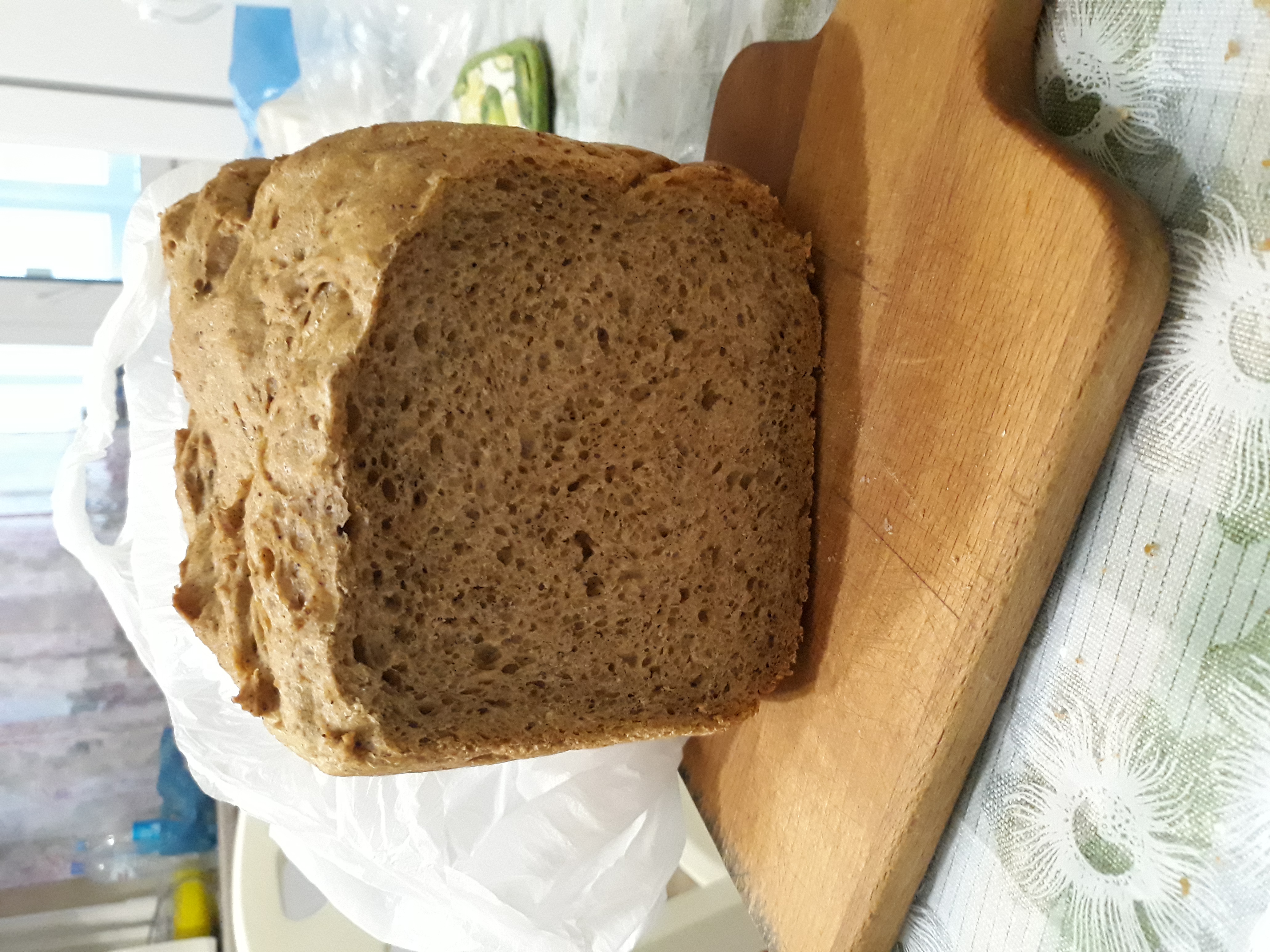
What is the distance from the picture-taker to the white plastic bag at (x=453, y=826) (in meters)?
1.16

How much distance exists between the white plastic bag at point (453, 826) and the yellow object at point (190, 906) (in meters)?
1.74

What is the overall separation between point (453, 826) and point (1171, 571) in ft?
2.92

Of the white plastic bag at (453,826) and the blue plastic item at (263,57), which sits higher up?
the blue plastic item at (263,57)

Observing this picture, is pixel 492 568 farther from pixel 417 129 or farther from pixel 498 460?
pixel 417 129

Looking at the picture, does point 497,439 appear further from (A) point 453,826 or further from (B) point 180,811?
(B) point 180,811

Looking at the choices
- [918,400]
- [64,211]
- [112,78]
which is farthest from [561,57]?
[64,211]

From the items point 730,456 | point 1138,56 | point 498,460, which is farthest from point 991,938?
point 1138,56

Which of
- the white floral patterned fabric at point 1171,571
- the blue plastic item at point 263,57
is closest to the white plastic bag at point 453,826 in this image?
the white floral patterned fabric at point 1171,571

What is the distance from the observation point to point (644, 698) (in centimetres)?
97

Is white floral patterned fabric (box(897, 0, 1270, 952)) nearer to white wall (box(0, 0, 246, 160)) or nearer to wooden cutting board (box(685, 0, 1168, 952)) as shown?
wooden cutting board (box(685, 0, 1168, 952))

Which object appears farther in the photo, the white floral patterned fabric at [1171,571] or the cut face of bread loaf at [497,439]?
the cut face of bread loaf at [497,439]

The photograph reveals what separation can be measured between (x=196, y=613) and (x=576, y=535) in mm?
481

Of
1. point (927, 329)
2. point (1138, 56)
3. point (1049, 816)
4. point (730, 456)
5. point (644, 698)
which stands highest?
point (1138, 56)

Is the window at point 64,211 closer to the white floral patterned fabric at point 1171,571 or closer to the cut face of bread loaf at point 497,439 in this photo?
the cut face of bread loaf at point 497,439
